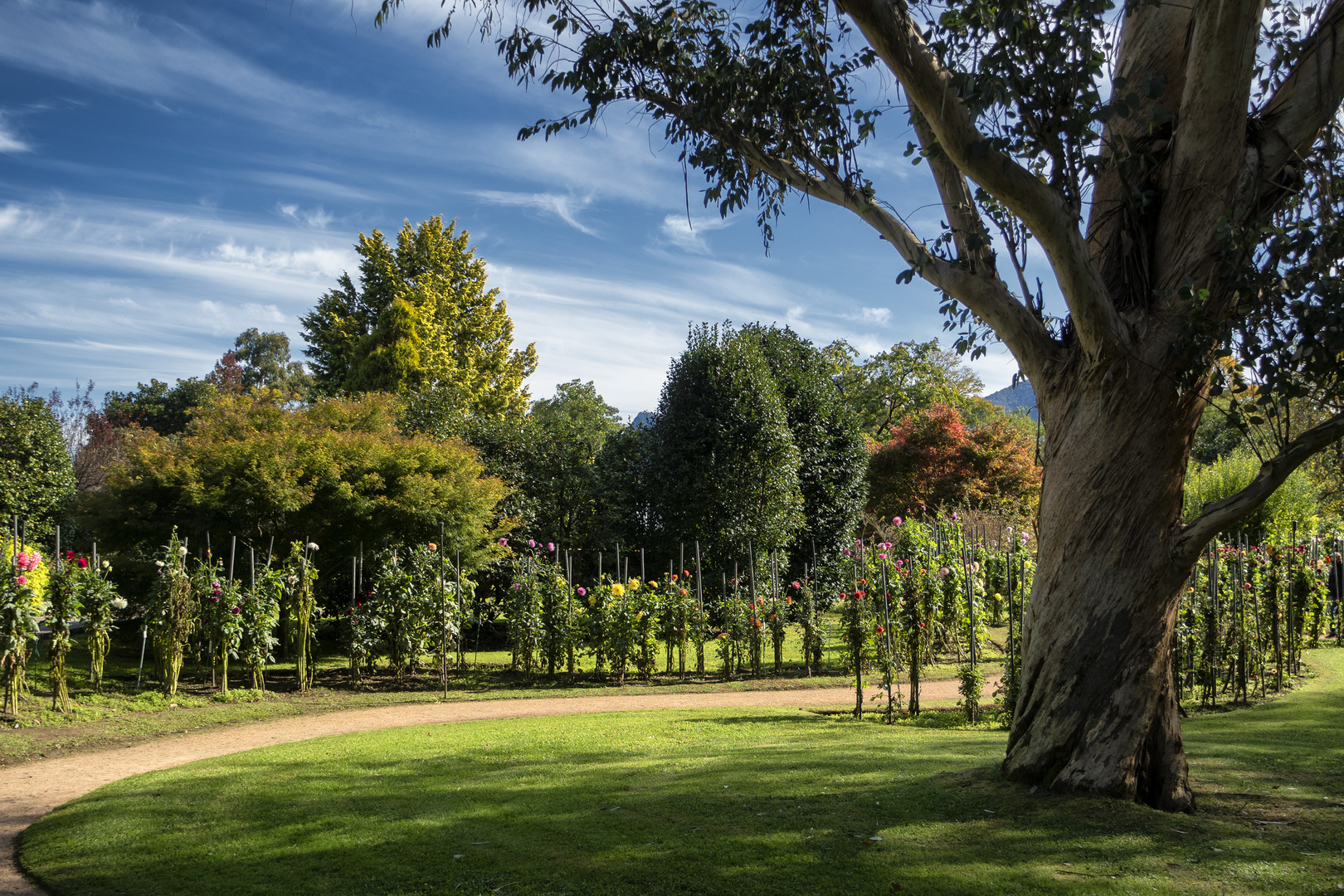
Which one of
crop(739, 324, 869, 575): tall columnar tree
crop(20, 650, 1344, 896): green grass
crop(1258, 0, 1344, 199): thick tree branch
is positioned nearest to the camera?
crop(20, 650, 1344, 896): green grass

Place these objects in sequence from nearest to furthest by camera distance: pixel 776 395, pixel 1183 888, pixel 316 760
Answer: pixel 1183 888
pixel 316 760
pixel 776 395

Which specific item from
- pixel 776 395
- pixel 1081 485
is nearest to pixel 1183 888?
pixel 1081 485

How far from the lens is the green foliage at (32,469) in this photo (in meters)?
18.2

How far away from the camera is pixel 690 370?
16.5 metres

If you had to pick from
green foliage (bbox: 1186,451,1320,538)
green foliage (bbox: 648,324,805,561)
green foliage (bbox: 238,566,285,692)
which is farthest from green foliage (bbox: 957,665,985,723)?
green foliage (bbox: 1186,451,1320,538)

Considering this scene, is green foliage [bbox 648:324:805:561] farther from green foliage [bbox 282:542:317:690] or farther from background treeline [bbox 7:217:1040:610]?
green foliage [bbox 282:542:317:690]

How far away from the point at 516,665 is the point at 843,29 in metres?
10.2

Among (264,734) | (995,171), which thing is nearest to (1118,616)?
(995,171)

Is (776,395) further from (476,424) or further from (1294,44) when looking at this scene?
(1294,44)

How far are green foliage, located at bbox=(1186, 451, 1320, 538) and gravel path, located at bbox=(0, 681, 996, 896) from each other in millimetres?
9913

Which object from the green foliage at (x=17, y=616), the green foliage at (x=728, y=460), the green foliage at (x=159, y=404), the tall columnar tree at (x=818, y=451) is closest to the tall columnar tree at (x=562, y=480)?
the green foliage at (x=728, y=460)

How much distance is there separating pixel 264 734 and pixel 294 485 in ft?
→ 14.3

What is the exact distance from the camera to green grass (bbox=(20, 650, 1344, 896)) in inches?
147

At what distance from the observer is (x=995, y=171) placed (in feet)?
14.6
